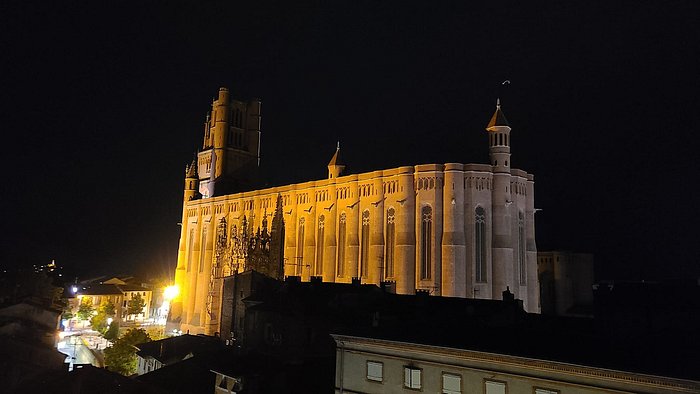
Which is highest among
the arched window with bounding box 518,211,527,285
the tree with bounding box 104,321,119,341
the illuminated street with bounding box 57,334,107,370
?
the arched window with bounding box 518,211,527,285

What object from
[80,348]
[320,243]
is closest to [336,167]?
[320,243]

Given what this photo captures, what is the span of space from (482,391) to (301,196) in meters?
50.4

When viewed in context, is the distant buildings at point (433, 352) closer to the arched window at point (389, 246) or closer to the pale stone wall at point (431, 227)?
the pale stone wall at point (431, 227)

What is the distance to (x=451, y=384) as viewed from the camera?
1889 centimetres

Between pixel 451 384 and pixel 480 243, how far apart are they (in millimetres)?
34277

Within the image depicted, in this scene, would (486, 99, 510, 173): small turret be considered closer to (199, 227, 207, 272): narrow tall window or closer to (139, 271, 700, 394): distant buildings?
(139, 271, 700, 394): distant buildings

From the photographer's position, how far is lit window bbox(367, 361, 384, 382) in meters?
Result: 20.8

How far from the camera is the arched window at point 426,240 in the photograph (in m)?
52.3

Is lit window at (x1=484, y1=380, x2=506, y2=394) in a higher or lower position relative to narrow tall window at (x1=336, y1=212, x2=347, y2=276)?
lower

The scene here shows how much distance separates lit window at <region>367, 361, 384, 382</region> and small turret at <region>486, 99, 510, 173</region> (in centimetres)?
3607

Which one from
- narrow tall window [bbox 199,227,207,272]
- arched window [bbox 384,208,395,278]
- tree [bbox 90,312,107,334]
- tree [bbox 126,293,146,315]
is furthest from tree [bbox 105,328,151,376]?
tree [bbox 126,293,146,315]

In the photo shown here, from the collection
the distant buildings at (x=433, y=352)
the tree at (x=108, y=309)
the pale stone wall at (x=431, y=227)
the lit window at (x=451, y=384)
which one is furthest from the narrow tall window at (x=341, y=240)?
the tree at (x=108, y=309)

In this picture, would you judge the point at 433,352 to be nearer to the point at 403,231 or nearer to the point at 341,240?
the point at 403,231

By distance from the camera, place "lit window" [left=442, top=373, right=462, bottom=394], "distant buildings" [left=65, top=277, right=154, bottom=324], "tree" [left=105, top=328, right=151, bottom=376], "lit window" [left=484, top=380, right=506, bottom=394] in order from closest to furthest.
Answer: "lit window" [left=484, top=380, right=506, bottom=394], "lit window" [left=442, top=373, right=462, bottom=394], "tree" [left=105, top=328, right=151, bottom=376], "distant buildings" [left=65, top=277, right=154, bottom=324]
